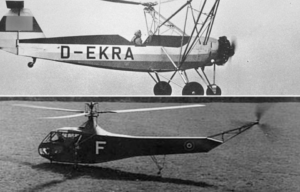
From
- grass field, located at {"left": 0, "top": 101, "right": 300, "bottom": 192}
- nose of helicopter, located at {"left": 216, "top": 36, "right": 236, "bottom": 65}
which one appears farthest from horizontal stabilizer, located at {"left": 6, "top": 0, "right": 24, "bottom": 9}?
nose of helicopter, located at {"left": 216, "top": 36, "right": 236, "bottom": 65}

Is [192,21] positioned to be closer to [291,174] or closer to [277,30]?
[277,30]

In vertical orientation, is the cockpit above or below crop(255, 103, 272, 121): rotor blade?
below

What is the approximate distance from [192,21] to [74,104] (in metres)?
2.22

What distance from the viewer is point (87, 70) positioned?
18.4ft

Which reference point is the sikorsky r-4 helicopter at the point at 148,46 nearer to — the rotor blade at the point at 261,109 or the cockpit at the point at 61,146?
the rotor blade at the point at 261,109

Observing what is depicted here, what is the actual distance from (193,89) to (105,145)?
156cm

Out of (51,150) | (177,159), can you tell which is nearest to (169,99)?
(177,159)

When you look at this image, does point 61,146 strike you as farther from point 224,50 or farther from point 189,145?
point 224,50

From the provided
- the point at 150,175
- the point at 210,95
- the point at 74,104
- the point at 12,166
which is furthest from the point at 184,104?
the point at 12,166

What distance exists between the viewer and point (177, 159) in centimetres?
628

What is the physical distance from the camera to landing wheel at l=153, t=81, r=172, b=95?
5.73 metres

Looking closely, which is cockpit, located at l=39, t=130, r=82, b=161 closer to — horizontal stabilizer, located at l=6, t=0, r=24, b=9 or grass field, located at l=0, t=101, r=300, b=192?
grass field, located at l=0, t=101, r=300, b=192

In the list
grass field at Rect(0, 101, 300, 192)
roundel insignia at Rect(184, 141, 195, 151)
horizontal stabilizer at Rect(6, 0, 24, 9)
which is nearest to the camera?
roundel insignia at Rect(184, 141, 195, 151)

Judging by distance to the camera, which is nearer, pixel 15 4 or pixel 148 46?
pixel 15 4
